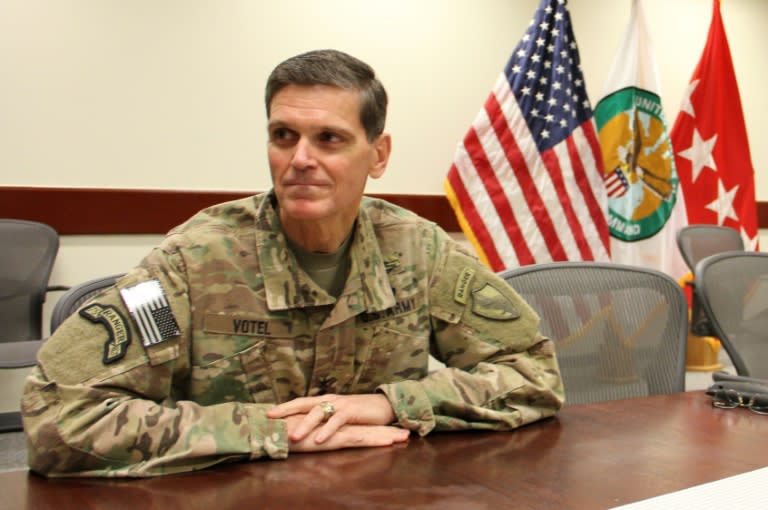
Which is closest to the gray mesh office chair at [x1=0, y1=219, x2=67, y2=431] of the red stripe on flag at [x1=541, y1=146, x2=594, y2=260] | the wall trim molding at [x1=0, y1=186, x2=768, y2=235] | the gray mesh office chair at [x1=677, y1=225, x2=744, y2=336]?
the wall trim molding at [x1=0, y1=186, x2=768, y2=235]

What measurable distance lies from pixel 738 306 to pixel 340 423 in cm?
131

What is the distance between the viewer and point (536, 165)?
379 centimetres

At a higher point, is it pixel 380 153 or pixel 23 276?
pixel 380 153

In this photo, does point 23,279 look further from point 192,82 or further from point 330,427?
point 330,427

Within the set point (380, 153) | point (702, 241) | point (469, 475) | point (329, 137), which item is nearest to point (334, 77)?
point (329, 137)

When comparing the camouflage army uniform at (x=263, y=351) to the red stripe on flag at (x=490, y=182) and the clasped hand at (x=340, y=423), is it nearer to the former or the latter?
the clasped hand at (x=340, y=423)

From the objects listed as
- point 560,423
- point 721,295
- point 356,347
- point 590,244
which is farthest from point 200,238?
point 590,244

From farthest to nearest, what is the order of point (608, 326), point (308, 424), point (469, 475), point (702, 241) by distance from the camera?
point (702, 241) → point (608, 326) → point (308, 424) → point (469, 475)

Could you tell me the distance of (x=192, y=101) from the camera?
342cm

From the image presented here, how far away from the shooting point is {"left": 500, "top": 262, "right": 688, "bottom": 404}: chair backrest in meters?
1.69

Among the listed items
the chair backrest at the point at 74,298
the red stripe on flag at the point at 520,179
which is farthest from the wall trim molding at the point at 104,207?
the chair backrest at the point at 74,298

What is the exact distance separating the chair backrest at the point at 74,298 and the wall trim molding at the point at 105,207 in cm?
201

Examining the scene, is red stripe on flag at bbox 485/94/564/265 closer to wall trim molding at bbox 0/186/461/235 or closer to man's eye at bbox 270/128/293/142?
wall trim molding at bbox 0/186/461/235

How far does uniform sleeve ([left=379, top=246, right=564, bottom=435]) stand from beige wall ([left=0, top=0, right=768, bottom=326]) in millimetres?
2268
